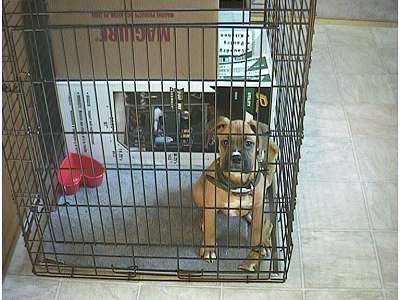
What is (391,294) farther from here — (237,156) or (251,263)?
(237,156)

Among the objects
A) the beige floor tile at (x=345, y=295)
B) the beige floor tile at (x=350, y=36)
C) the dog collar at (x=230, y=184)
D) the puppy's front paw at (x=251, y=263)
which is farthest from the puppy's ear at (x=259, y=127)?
the beige floor tile at (x=350, y=36)

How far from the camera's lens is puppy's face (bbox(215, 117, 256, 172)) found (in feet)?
5.37

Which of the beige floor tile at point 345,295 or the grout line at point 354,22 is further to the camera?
the grout line at point 354,22

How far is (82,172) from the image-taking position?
6.06ft

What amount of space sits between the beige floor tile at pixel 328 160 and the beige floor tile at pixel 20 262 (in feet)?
2.80

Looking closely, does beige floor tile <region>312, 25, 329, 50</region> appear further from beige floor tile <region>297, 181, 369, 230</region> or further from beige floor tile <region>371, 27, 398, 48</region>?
beige floor tile <region>297, 181, 369, 230</region>

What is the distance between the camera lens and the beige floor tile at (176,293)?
1701 millimetres

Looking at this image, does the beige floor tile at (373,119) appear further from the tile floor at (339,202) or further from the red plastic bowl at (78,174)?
the red plastic bowl at (78,174)

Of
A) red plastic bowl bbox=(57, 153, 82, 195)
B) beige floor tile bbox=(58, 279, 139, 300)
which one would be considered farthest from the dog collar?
red plastic bowl bbox=(57, 153, 82, 195)

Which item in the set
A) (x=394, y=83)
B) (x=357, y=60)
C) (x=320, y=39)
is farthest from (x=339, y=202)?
(x=320, y=39)

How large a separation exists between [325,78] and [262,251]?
3.19ft

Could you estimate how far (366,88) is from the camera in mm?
2475

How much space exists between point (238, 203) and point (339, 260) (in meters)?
0.32

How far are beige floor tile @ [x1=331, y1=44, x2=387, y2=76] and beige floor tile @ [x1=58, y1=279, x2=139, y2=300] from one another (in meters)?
1.27
